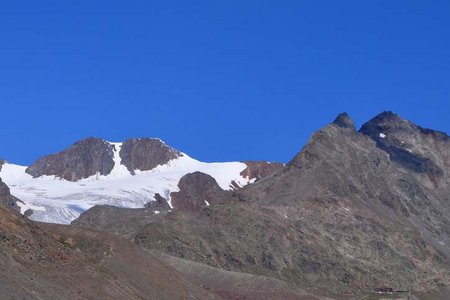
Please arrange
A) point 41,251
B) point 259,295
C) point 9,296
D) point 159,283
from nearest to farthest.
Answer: point 9,296, point 41,251, point 159,283, point 259,295

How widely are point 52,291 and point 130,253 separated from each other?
126ft

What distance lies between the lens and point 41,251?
111125mm

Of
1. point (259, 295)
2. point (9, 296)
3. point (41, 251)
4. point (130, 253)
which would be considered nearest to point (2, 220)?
point (41, 251)

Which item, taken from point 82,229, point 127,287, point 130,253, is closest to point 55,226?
point 82,229

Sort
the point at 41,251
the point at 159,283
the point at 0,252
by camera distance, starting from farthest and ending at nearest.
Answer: the point at 159,283, the point at 41,251, the point at 0,252

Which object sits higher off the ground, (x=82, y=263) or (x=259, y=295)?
(x=259, y=295)

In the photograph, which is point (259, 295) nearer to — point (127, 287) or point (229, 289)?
point (229, 289)

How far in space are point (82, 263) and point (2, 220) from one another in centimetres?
1134

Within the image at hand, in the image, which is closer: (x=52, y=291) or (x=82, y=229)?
(x=52, y=291)

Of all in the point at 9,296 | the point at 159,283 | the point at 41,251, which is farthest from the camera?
the point at 159,283

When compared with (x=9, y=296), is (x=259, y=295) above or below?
above

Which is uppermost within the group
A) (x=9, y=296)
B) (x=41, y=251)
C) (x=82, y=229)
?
(x=82, y=229)

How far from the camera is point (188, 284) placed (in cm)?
14212

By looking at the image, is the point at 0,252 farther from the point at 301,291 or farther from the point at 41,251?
the point at 301,291
